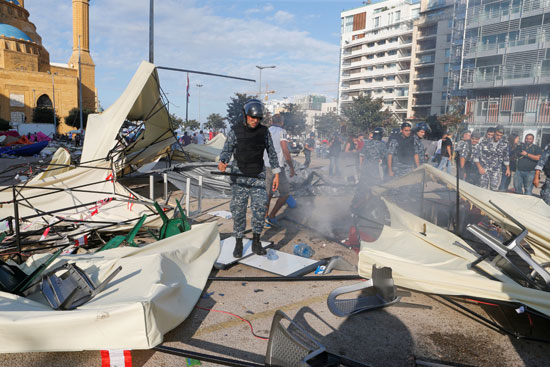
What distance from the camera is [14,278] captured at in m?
2.99

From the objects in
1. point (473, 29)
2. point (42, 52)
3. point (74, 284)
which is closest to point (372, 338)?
point (74, 284)

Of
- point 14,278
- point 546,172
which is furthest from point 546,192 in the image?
point 14,278

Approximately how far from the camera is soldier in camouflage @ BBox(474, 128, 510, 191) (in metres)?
8.29

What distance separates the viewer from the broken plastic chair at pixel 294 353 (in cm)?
205

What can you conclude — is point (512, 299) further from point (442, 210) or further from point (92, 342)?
point (442, 210)

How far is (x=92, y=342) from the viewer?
2293mm

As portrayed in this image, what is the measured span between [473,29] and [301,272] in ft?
141

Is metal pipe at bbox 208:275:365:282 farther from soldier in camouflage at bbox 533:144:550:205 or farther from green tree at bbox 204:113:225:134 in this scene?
green tree at bbox 204:113:225:134

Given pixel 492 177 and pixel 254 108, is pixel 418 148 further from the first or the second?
pixel 254 108

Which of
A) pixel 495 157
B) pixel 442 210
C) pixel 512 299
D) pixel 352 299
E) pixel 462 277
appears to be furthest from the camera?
pixel 495 157

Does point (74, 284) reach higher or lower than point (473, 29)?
lower

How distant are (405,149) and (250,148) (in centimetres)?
367

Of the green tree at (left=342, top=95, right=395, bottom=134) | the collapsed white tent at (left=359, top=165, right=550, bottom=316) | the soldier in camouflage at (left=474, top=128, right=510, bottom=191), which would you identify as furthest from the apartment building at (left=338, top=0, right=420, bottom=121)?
the collapsed white tent at (left=359, top=165, right=550, bottom=316)

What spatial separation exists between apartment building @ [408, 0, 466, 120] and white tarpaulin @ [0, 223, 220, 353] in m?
61.8
